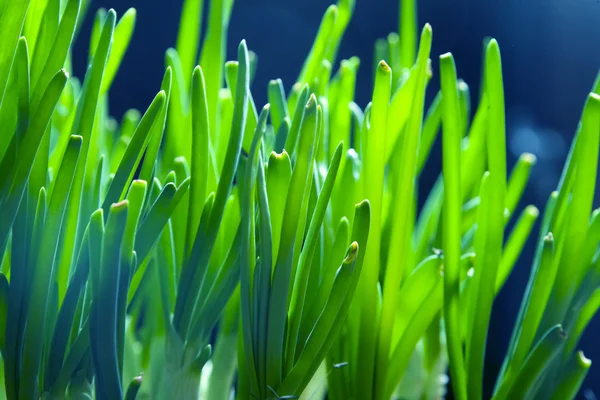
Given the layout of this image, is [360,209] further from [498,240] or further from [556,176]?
[556,176]

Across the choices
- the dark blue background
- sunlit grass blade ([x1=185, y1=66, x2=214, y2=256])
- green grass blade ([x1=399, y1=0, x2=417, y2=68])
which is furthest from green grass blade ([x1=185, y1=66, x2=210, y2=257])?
the dark blue background

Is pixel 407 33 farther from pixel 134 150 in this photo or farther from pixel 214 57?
pixel 134 150

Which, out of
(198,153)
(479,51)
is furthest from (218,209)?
(479,51)

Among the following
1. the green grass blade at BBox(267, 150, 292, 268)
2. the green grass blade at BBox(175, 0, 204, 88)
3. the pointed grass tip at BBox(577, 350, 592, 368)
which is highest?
the green grass blade at BBox(175, 0, 204, 88)

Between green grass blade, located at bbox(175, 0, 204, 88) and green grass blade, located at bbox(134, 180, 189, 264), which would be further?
green grass blade, located at bbox(175, 0, 204, 88)

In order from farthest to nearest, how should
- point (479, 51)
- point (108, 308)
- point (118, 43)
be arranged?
point (479, 51), point (118, 43), point (108, 308)

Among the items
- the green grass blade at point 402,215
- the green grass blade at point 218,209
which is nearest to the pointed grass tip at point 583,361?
the green grass blade at point 402,215

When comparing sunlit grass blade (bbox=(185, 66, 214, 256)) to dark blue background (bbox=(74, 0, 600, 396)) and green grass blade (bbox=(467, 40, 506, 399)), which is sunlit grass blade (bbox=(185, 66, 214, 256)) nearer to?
green grass blade (bbox=(467, 40, 506, 399))
